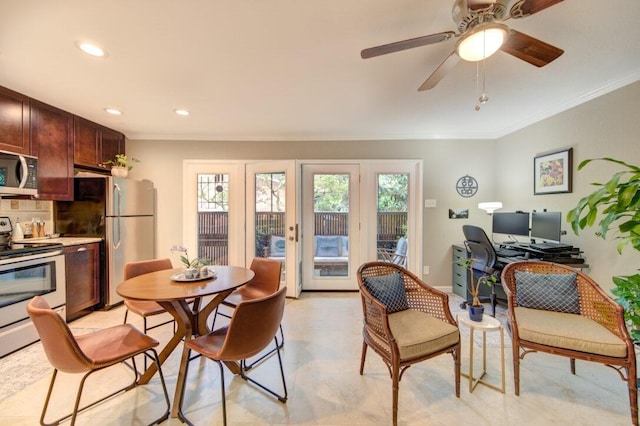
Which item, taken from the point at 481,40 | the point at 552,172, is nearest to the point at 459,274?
the point at 552,172

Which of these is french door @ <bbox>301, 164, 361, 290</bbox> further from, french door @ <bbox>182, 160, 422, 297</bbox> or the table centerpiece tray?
the table centerpiece tray

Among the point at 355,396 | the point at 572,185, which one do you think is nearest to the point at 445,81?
the point at 572,185

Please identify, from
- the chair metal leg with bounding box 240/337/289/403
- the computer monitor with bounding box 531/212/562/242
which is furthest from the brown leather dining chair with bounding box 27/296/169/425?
the computer monitor with bounding box 531/212/562/242

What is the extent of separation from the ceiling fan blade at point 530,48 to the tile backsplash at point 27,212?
453 cm

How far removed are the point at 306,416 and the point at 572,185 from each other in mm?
3287

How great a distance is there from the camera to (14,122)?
Result: 2.50 m

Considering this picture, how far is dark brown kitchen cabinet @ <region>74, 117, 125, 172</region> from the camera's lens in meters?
3.16

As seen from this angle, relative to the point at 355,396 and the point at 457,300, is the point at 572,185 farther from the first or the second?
the point at 355,396

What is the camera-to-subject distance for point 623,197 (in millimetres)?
1466

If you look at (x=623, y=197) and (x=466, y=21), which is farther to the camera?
(x=623, y=197)

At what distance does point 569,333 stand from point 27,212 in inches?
200

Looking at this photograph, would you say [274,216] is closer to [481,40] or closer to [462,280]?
[462,280]

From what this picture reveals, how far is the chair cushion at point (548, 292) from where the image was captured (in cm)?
202

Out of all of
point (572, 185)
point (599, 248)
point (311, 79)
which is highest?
point (311, 79)
